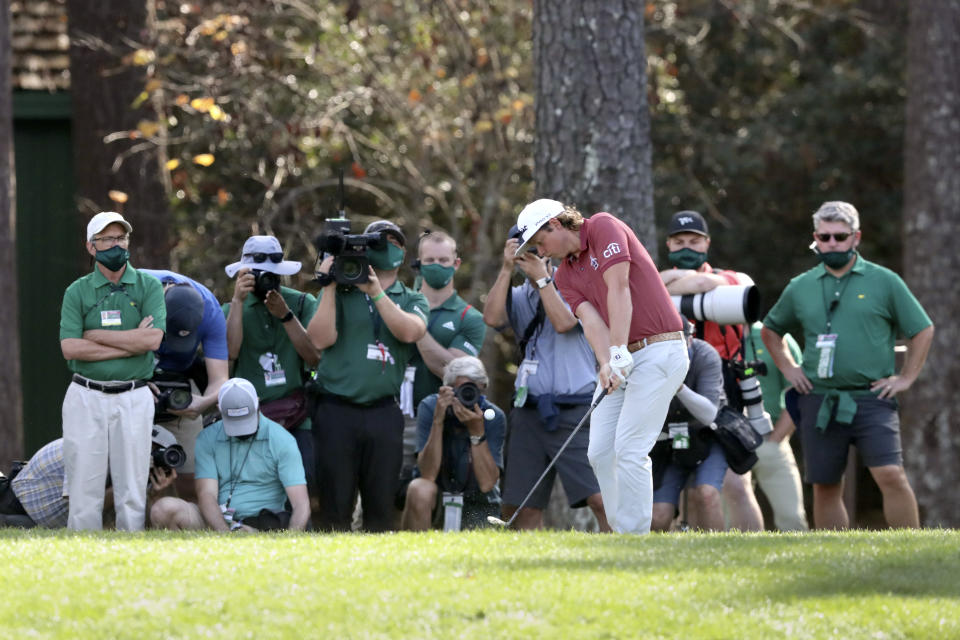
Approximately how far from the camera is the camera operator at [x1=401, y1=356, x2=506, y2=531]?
9.35m

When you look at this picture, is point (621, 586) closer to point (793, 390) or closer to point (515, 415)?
point (515, 415)

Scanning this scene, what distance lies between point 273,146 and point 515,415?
7.25 m

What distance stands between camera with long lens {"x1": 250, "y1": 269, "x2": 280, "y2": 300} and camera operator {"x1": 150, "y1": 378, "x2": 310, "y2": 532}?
28.0 inches

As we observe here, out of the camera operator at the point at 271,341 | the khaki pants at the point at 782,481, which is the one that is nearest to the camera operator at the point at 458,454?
the camera operator at the point at 271,341

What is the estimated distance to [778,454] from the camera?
11.1 metres

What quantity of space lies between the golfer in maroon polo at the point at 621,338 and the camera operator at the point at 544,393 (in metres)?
1.02

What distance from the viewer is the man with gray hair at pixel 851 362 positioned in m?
9.54

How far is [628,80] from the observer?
38.0ft

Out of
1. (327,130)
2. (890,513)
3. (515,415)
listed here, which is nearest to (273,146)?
(327,130)

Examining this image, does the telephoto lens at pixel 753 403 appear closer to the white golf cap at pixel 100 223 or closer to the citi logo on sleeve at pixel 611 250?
the citi logo on sleeve at pixel 611 250

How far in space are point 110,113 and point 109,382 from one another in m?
7.56

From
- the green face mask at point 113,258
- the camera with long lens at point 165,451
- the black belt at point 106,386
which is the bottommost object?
the camera with long lens at point 165,451

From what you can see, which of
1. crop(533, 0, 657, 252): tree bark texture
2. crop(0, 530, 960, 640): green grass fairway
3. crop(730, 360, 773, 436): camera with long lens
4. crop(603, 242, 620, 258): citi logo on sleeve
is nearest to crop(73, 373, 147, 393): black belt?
crop(0, 530, 960, 640): green grass fairway

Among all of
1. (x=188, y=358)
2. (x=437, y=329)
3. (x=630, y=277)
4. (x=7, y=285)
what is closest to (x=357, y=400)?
(x=437, y=329)
